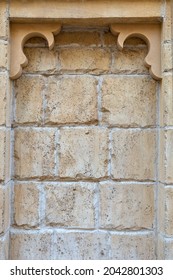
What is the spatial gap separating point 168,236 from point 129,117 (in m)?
0.65

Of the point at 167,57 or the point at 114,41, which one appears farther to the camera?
the point at 114,41

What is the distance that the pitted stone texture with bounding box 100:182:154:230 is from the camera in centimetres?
196

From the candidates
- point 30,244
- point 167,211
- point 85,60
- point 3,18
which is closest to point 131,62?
point 85,60

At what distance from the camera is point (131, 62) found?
200 cm

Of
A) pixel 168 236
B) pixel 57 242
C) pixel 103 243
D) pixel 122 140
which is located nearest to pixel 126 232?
pixel 103 243

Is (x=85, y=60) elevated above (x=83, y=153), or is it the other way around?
(x=85, y=60)

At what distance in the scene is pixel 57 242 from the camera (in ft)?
6.45

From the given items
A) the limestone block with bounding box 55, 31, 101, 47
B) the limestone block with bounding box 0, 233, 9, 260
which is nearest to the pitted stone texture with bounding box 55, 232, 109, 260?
the limestone block with bounding box 0, 233, 9, 260

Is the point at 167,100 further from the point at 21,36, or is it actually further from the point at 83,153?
the point at 21,36

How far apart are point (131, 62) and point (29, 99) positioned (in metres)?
0.60

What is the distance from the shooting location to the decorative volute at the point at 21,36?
191 cm

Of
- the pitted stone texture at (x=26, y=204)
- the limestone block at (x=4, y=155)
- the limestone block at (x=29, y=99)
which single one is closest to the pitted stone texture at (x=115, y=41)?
the limestone block at (x=29, y=99)

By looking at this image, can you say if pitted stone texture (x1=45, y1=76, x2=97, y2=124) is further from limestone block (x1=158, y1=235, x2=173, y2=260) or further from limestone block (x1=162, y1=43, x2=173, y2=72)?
limestone block (x1=158, y1=235, x2=173, y2=260)

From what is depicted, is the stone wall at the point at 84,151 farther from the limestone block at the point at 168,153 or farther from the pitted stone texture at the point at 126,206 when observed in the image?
the limestone block at the point at 168,153
